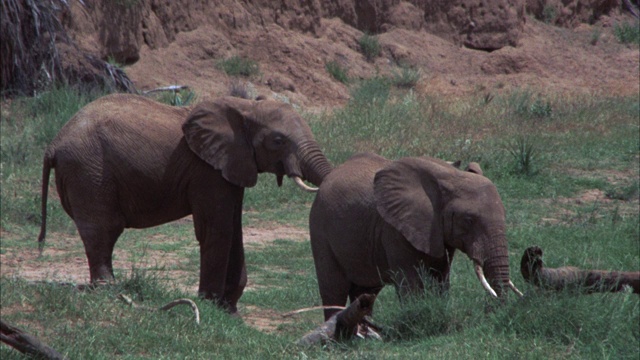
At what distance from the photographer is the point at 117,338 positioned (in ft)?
20.5

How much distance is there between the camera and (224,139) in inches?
317

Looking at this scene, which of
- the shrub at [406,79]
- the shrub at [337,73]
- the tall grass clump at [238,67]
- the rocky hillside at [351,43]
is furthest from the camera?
the shrub at [406,79]

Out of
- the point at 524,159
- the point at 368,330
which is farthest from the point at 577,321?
the point at 524,159

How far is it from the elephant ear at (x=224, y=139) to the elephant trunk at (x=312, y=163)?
1.35 ft

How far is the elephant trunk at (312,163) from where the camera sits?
781 cm

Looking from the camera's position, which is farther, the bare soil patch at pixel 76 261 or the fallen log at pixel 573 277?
the bare soil patch at pixel 76 261

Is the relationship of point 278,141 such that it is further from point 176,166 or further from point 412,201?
point 412,201

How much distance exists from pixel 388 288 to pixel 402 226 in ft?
6.44

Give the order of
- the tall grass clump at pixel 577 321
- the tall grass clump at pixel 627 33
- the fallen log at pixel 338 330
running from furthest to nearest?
the tall grass clump at pixel 627 33, the fallen log at pixel 338 330, the tall grass clump at pixel 577 321

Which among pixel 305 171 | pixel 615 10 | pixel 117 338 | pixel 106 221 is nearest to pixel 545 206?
pixel 305 171

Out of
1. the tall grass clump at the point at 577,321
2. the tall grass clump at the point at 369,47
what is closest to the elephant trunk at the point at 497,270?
the tall grass clump at the point at 577,321

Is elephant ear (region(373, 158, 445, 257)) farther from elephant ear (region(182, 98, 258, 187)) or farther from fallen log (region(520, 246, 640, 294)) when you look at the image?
elephant ear (region(182, 98, 258, 187))

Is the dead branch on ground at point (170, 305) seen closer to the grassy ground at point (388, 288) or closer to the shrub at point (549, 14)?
the grassy ground at point (388, 288)

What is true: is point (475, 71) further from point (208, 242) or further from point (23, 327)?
point (23, 327)
